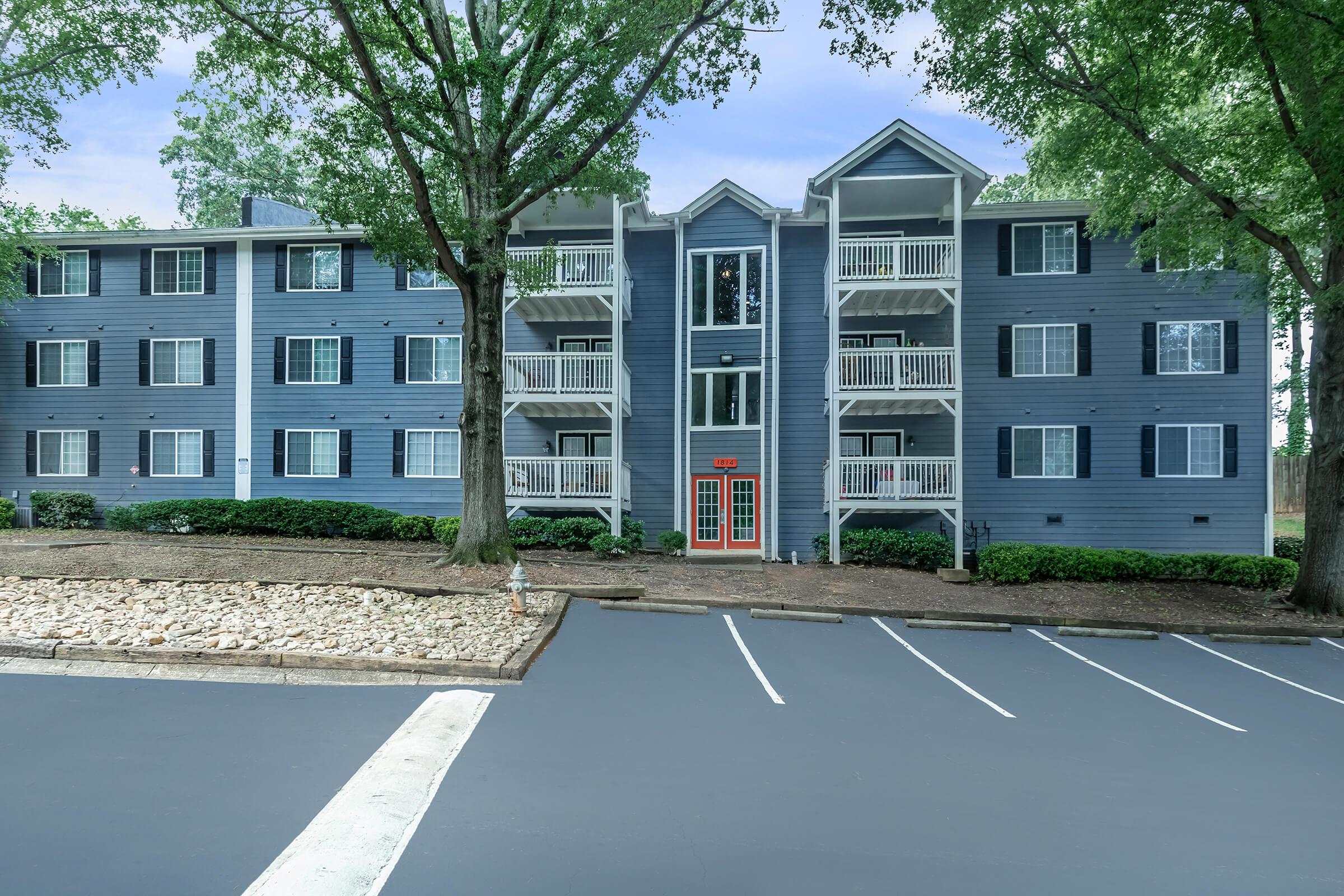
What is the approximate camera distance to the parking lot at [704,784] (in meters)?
3.67

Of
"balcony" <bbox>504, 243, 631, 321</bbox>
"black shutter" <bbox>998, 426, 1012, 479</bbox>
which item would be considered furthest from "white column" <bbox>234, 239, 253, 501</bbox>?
"black shutter" <bbox>998, 426, 1012, 479</bbox>

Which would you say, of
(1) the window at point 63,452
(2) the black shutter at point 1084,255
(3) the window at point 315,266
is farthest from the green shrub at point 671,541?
(1) the window at point 63,452

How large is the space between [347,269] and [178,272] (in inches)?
193

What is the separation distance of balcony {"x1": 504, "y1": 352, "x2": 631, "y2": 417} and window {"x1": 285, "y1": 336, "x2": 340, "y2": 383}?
5639 mm

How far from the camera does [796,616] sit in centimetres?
1075

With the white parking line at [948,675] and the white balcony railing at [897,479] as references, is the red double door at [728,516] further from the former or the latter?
the white parking line at [948,675]

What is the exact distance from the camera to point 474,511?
12141 millimetres

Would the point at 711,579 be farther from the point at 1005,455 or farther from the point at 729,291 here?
the point at 1005,455

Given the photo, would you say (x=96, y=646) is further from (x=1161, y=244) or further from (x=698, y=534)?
(x=1161, y=244)

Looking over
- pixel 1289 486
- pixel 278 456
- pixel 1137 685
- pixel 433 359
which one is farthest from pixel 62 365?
pixel 1289 486

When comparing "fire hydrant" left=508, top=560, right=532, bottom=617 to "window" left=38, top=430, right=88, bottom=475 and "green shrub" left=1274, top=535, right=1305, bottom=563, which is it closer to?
"window" left=38, top=430, right=88, bottom=475

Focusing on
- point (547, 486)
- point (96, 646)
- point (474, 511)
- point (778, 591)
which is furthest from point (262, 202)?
point (778, 591)

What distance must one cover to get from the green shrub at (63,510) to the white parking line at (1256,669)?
80.8 ft

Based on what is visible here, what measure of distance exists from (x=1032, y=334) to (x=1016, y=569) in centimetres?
631
